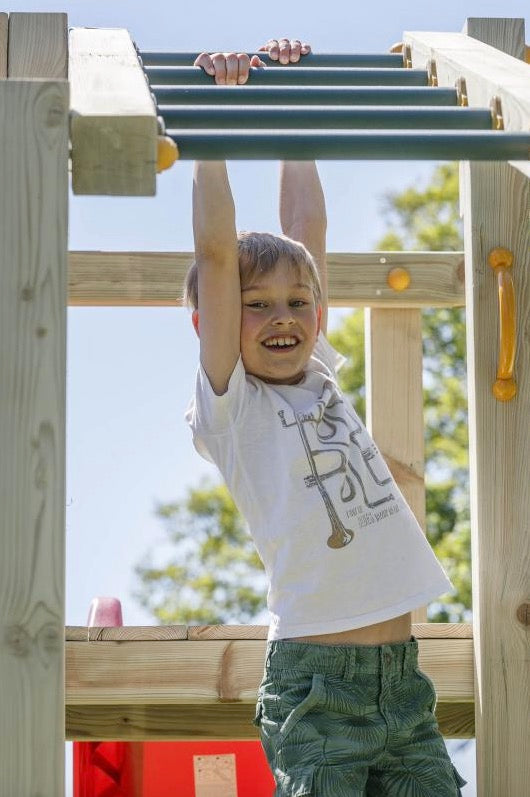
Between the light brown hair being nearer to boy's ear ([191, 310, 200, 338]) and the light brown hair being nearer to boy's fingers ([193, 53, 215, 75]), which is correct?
boy's ear ([191, 310, 200, 338])

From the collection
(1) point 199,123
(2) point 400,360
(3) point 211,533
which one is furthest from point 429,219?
(1) point 199,123

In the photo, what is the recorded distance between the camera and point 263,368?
8.42 feet

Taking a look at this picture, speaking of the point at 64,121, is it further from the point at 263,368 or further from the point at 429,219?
the point at 429,219

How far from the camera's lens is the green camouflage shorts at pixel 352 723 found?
2.31 m

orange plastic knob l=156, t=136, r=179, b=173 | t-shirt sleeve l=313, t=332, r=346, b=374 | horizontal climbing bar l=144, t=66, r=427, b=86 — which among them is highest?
horizontal climbing bar l=144, t=66, r=427, b=86

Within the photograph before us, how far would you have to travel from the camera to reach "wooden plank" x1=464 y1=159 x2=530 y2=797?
2596mm

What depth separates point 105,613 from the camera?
379 cm

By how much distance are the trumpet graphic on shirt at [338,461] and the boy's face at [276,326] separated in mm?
102

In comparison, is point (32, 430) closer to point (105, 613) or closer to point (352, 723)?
point (352, 723)

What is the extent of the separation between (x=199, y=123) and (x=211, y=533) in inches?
722

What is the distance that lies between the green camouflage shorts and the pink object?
54.8 inches

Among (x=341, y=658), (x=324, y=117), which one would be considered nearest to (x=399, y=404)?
(x=341, y=658)

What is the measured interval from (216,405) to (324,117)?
24.5 inches

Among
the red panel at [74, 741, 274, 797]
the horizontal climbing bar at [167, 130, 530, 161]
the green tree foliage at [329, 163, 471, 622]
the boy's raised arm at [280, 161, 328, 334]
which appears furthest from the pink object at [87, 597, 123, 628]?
the green tree foliage at [329, 163, 471, 622]
